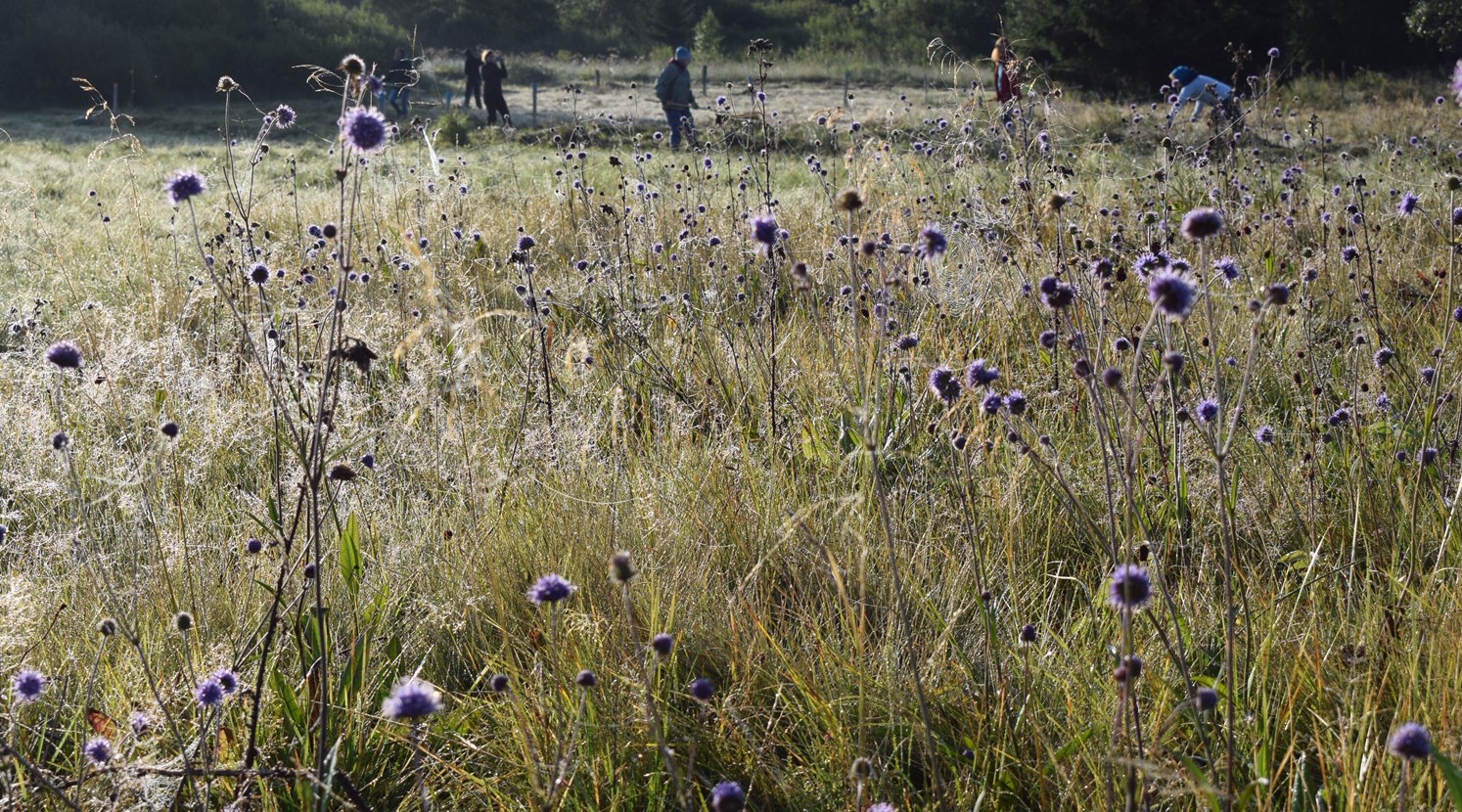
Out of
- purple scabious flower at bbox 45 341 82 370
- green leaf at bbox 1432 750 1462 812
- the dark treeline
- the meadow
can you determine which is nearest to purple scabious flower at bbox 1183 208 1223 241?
the meadow

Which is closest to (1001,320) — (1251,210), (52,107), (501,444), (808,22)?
(501,444)

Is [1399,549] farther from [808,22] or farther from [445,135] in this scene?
[808,22]

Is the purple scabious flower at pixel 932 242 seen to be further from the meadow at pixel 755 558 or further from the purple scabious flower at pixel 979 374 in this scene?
the purple scabious flower at pixel 979 374

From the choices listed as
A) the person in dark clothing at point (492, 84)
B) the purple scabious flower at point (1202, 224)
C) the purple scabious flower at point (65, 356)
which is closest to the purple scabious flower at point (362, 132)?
the purple scabious flower at point (65, 356)

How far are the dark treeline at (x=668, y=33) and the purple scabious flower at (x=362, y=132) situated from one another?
348 inches

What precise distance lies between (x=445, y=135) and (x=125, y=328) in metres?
12.7

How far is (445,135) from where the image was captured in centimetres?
1606

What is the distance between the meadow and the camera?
5.64 ft

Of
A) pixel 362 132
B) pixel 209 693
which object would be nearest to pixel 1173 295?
pixel 362 132

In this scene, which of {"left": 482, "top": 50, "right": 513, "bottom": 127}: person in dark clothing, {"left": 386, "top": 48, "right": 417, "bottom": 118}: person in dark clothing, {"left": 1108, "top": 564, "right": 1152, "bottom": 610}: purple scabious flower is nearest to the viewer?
{"left": 1108, "top": 564, "right": 1152, "bottom": 610}: purple scabious flower

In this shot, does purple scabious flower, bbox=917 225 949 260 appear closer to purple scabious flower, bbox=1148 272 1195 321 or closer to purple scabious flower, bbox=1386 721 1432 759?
purple scabious flower, bbox=1148 272 1195 321

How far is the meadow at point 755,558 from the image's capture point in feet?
5.64

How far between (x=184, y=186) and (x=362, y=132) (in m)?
0.54

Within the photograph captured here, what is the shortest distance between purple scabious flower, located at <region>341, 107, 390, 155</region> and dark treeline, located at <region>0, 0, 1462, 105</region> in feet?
29.0
